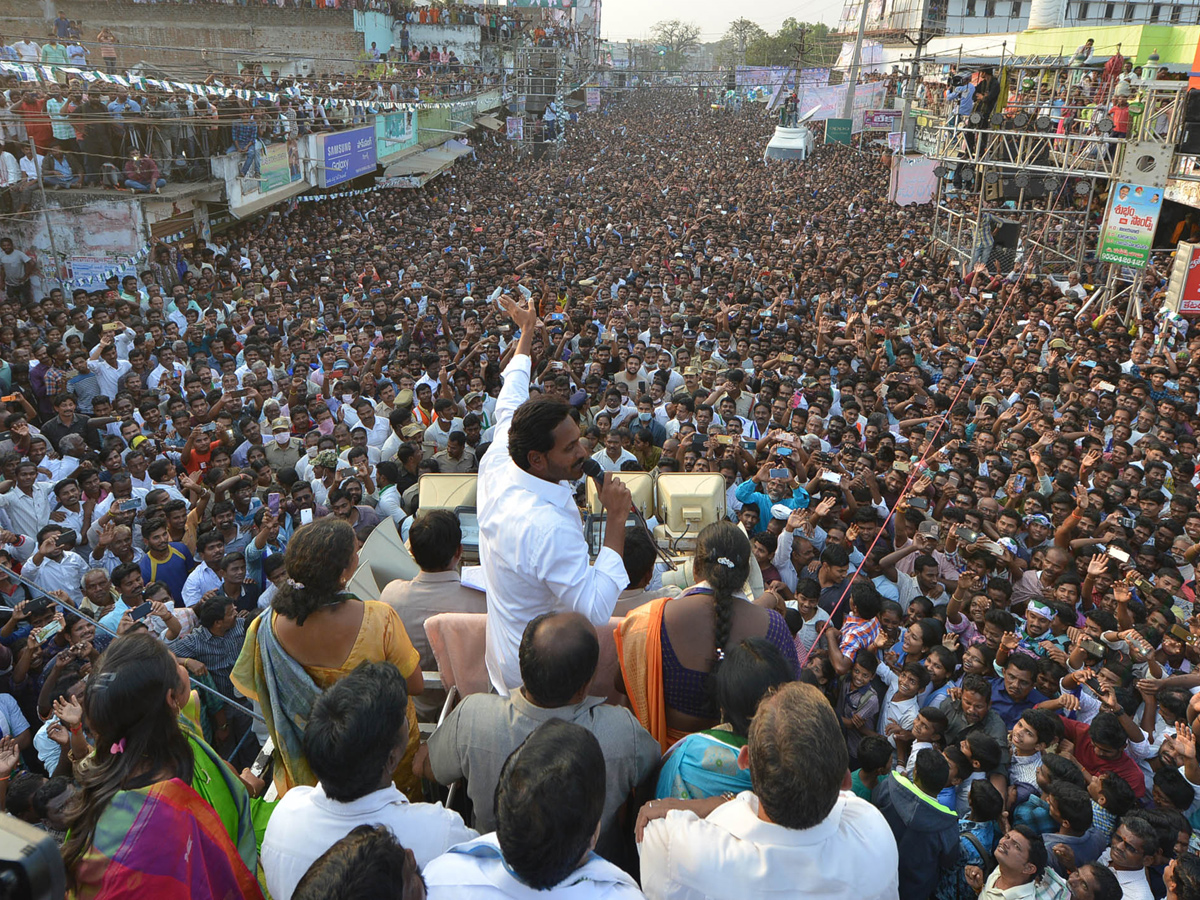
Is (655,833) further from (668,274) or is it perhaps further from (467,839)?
(668,274)

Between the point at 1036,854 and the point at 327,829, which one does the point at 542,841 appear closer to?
the point at 327,829

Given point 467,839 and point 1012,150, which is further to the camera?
point 1012,150

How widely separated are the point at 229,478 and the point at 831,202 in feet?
59.9

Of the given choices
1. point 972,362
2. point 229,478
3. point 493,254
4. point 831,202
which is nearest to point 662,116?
point 831,202

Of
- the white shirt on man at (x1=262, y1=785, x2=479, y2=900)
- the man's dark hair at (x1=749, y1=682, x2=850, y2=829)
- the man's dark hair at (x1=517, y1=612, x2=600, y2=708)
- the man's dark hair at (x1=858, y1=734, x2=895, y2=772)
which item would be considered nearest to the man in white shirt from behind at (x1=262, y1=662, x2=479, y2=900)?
the white shirt on man at (x1=262, y1=785, x2=479, y2=900)

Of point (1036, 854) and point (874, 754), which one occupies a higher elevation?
point (874, 754)

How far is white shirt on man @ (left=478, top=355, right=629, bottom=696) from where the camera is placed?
220 cm

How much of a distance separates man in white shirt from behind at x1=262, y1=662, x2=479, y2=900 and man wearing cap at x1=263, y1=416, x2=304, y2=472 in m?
4.76

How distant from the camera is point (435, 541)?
2.90 metres

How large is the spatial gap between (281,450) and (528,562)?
481 cm

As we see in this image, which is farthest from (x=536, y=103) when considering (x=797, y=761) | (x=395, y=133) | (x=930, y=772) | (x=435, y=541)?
(x=797, y=761)

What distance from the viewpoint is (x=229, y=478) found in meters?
5.79

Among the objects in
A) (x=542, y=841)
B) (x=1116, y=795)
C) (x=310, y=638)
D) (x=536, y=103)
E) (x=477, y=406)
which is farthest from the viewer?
(x=536, y=103)

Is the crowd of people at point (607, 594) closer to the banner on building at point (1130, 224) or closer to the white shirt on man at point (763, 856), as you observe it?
the white shirt on man at point (763, 856)
